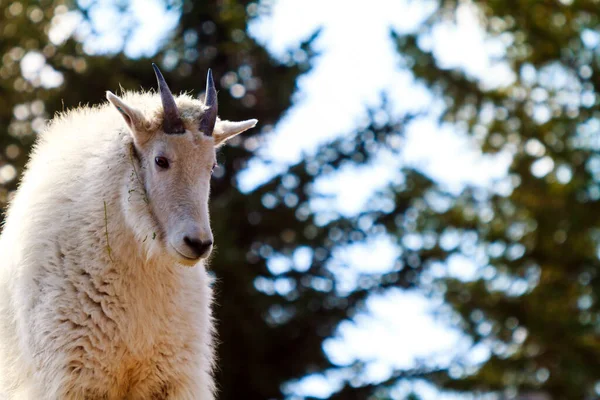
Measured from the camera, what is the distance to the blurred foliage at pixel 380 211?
57.1 feet

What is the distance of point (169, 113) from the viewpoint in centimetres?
620

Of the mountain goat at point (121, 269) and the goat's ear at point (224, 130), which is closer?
the mountain goat at point (121, 269)

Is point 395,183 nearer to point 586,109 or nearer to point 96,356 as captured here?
point 586,109

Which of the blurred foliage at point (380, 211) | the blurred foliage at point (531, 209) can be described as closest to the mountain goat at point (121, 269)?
the blurred foliage at point (380, 211)

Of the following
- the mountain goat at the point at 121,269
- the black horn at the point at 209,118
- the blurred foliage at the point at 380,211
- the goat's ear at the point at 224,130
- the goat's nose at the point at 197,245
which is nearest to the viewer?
the goat's nose at the point at 197,245

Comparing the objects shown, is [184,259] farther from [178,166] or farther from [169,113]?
[169,113]

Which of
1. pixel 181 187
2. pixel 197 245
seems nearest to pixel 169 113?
pixel 181 187

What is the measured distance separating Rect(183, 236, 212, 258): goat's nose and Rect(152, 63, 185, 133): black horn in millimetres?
754

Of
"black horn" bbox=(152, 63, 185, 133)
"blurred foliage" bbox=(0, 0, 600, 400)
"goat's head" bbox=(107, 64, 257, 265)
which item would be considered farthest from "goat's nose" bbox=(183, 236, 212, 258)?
"blurred foliage" bbox=(0, 0, 600, 400)

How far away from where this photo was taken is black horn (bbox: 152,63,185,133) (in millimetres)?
6184

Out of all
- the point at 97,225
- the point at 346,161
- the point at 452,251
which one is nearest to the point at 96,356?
the point at 97,225

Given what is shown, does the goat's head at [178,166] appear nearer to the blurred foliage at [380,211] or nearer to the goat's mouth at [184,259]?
the goat's mouth at [184,259]

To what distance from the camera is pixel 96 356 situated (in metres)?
5.95

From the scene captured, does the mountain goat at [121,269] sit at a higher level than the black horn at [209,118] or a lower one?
lower
